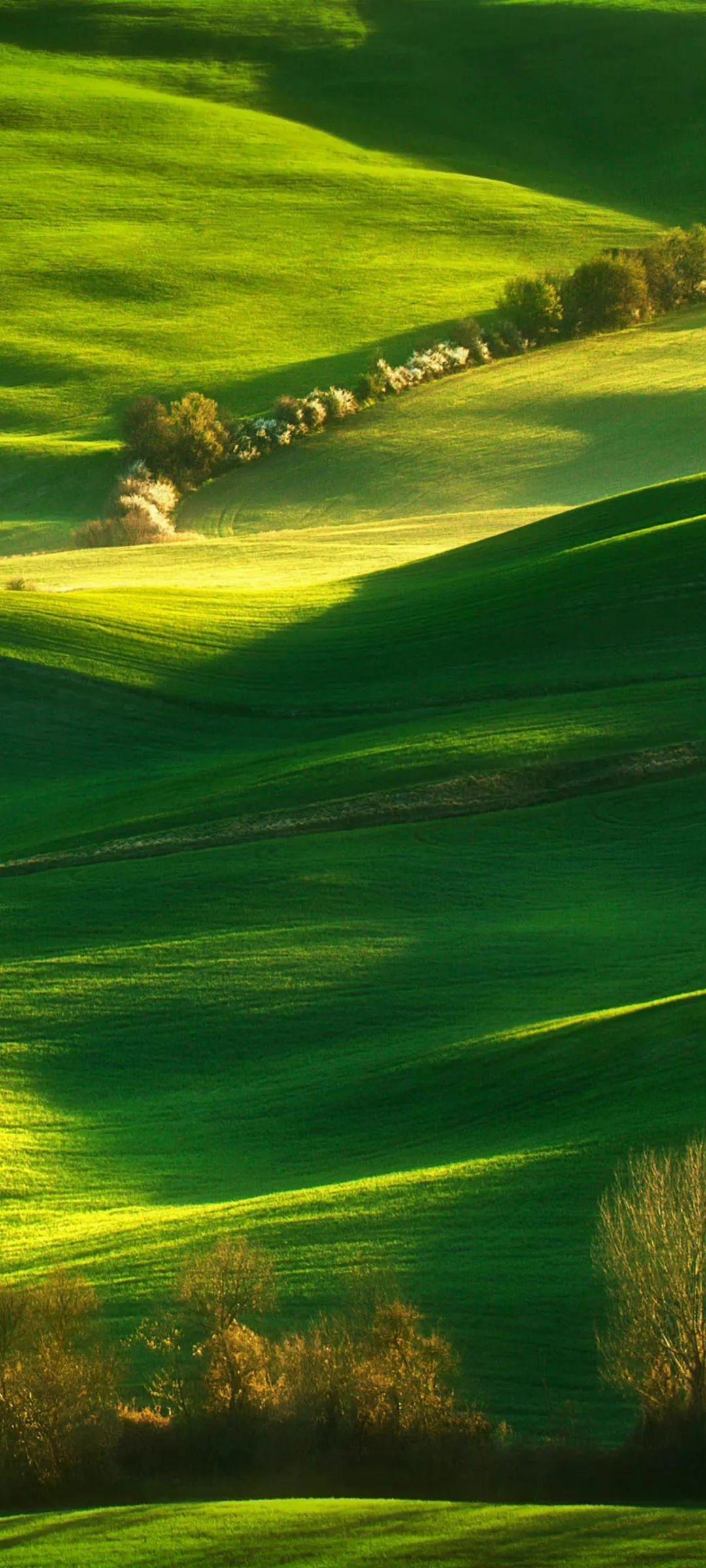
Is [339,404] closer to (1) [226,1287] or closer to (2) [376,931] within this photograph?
(2) [376,931]

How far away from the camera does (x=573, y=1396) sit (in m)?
16.2

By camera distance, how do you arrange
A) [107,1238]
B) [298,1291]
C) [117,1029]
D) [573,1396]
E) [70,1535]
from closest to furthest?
[70,1535]
[573,1396]
[298,1291]
[107,1238]
[117,1029]

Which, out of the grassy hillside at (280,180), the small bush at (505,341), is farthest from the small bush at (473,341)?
the grassy hillside at (280,180)

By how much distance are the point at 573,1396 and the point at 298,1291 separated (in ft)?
9.77

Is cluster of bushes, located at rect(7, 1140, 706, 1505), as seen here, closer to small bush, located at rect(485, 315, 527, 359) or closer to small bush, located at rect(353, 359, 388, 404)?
small bush, located at rect(353, 359, 388, 404)

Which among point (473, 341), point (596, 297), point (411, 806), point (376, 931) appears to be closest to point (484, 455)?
point (473, 341)

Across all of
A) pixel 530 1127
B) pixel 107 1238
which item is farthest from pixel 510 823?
pixel 107 1238

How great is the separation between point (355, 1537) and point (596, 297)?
8132 cm

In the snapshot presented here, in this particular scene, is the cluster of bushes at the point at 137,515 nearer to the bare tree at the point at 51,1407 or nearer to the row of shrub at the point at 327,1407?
the row of shrub at the point at 327,1407

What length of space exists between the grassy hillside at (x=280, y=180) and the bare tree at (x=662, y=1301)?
5443cm

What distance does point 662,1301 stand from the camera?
15188 millimetres

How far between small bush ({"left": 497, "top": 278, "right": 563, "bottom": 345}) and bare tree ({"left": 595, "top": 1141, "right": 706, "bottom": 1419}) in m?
76.4

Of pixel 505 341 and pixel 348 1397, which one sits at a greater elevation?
pixel 505 341

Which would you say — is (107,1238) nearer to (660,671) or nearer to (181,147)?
(660,671)
